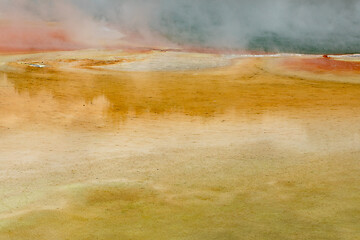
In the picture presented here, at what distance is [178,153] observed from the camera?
15.8 feet

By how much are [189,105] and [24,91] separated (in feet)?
8.61

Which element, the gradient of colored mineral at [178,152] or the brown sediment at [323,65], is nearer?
the gradient of colored mineral at [178,152]

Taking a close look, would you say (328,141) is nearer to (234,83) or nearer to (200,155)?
(200,155)

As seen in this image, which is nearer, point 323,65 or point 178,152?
point 178,152

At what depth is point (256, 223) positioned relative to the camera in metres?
3.16

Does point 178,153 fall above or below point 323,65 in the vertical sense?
below

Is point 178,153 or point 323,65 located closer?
point 178,153

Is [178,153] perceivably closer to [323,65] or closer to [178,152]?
[178,152]

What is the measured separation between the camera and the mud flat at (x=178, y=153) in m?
3.23

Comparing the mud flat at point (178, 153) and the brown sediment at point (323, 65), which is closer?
the mud flat at point (178, 153)

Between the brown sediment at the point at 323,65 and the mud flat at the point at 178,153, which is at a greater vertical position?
the brown sediment at the point at 323,65

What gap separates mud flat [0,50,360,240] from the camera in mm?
3229

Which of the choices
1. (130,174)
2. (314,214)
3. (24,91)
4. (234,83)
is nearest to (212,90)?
(234,83)

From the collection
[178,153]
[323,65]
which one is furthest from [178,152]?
[323,65]
